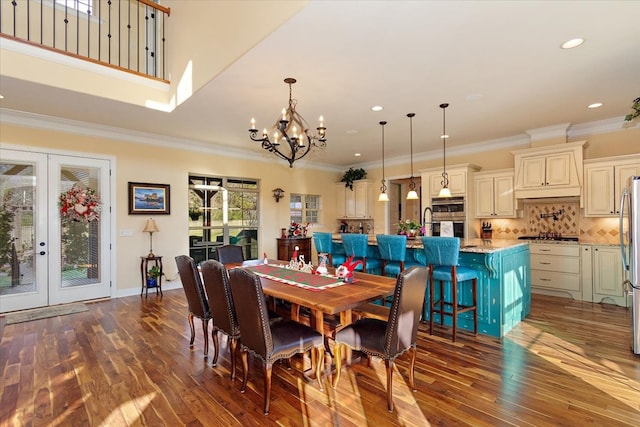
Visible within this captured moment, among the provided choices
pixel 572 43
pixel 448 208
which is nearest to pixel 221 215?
A: pixel 448 208

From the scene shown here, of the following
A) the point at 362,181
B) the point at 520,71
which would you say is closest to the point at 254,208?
the point at 362,181

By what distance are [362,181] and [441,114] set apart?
12.5 ft

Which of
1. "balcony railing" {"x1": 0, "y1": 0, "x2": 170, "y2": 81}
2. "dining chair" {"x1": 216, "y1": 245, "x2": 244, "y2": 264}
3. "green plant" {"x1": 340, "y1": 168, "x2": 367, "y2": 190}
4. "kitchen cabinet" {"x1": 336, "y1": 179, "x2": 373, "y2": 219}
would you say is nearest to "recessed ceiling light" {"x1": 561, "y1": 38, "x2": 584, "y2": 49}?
"dining chair" {"x1": 216, "y1": 245, "x2": 244, "y2": 264}

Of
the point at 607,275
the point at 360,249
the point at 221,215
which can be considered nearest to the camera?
the point at 360,249

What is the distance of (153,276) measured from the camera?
5.57 m

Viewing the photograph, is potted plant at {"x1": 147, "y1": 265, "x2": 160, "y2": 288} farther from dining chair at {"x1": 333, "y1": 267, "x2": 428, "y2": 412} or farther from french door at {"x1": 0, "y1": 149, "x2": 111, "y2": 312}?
dining chair at {"x1": 333, "y1": 267, "x2": 428, "y2": 412}

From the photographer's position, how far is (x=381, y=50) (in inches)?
116

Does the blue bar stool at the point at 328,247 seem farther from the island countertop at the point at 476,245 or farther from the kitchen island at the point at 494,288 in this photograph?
the kitchen island at the point at 494,288

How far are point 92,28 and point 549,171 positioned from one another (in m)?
8.05

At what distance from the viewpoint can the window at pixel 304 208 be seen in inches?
321

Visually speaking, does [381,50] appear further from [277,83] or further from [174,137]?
[174,137]

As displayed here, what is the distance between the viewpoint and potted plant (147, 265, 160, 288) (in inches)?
219

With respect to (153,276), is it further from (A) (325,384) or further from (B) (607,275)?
(B) (607,275)

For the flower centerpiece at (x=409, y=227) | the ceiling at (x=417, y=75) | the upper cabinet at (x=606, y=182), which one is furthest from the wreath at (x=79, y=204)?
the upper cabinet at (x=606, y=182)
